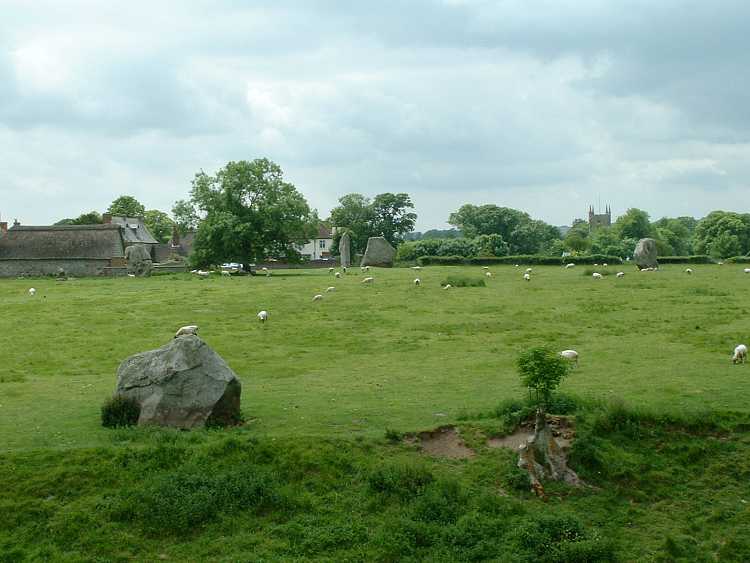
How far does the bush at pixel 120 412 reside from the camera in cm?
1486

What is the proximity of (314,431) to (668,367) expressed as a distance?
10.3 meters

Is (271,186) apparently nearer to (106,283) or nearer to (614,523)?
(106,283)

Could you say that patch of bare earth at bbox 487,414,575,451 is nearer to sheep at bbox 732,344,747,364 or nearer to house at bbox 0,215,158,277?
sheep at bbox 732,344,747,364

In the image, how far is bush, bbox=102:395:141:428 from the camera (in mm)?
14859

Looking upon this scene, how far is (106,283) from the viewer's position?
1945 inches

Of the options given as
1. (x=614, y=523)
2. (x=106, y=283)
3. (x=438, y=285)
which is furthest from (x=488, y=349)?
(x=106, y=283)

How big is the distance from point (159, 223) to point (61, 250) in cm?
6717

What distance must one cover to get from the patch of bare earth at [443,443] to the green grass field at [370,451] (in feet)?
0.69

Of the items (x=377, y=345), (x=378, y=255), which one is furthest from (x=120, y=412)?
(x=378, y=255)

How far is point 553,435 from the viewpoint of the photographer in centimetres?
1445

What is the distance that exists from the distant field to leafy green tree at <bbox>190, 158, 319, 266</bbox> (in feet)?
67.2

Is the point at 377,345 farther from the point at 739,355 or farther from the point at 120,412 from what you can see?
the point at 120,412

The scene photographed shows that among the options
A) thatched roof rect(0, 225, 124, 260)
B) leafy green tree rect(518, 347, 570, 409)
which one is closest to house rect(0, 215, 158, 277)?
thatched roof rect(0, 225, 124, 260)

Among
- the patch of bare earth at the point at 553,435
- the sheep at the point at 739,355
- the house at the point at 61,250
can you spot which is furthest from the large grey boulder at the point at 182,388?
the house at the point at 61,250
